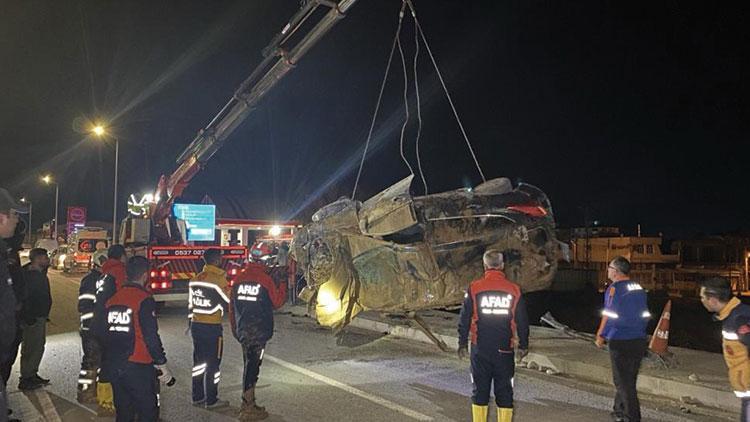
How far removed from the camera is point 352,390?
7324 millimetres

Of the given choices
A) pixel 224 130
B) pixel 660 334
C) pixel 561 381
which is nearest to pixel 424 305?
pixel 561 381

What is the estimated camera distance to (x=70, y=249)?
1320 inches

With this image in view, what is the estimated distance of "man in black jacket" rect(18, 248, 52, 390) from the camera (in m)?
7.43

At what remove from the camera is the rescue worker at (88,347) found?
22.6 feet

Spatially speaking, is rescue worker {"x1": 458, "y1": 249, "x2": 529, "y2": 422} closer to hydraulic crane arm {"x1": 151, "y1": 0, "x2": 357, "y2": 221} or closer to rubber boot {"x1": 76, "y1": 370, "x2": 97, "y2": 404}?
rubber boot {"x1": 76, "y1": 370, "x2": 97, "y2": 404}

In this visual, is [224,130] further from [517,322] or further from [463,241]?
[517,322]

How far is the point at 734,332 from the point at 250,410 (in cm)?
447

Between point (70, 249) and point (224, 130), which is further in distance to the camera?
point (70, 249)

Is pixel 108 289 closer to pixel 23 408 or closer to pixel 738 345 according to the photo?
pixel 23 408

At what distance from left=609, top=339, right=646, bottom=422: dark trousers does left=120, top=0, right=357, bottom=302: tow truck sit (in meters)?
7.01

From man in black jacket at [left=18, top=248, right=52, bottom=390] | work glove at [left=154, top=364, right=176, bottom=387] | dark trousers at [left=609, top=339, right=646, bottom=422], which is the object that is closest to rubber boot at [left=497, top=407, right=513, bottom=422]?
dark trousers at [left=609, top=339, right=646, bottom=422]

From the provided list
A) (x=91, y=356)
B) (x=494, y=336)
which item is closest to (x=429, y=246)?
(x=494, y=336)

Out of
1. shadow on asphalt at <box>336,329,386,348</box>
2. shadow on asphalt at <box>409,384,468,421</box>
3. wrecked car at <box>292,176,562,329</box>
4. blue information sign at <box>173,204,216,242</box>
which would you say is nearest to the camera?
shadow on asphalt at <box>409,384,468,421</box>

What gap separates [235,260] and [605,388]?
1057 centimetres
